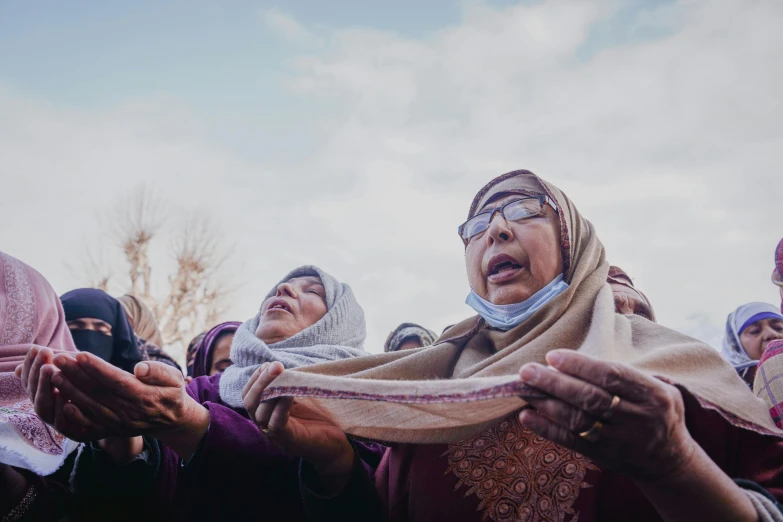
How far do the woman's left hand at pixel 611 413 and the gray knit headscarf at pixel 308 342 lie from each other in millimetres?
1832

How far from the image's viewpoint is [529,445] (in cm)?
183

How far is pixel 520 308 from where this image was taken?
2260 millimetres

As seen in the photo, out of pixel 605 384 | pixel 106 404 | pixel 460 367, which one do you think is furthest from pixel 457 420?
pixel 106 404

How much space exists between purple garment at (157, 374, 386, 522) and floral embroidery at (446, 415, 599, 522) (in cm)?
76

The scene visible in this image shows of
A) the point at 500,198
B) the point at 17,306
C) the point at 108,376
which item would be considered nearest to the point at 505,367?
the point at 500,198

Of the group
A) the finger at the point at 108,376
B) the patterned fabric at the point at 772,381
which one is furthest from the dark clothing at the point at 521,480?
the finger at the point at 108,376

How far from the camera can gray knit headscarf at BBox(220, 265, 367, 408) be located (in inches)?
114

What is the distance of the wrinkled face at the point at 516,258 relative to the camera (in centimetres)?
230

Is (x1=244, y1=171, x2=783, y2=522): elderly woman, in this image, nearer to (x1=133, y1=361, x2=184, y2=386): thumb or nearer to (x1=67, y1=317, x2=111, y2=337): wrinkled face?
(x1=133, y1=361, x2=184, y2=386): thumb

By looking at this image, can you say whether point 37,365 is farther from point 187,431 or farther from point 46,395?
point 187,431

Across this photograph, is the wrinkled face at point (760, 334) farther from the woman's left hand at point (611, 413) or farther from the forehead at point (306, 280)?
the woman's left hand at point (611, 413)

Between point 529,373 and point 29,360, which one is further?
point 29,360

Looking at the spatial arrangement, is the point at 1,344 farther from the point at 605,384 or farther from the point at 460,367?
the point at 605,384

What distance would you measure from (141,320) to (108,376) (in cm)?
468
